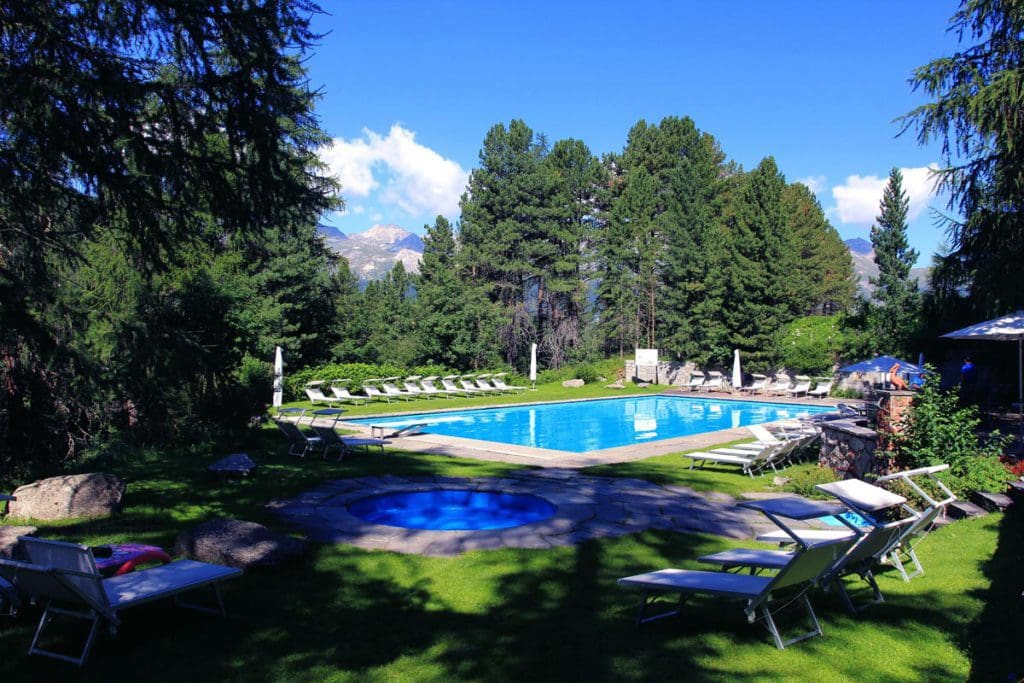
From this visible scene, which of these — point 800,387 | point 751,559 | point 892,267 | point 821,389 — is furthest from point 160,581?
point 892,267

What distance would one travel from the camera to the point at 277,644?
4172 millimetres

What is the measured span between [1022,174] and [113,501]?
11.6m

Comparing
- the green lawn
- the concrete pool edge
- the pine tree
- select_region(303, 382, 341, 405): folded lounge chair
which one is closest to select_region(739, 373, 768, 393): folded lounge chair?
the pine tree

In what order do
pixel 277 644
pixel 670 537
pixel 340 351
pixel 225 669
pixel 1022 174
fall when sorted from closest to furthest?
pixel 225 669 → pixel 277 644 → pixel 670 537 → pixel 1022 174 → pixel 340 351

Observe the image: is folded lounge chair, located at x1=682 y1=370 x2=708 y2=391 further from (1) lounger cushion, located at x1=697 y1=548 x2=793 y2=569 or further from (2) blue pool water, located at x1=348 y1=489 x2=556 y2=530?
(1) lounger cushion, located at x1=697 y1=548 x2=793 y2=569

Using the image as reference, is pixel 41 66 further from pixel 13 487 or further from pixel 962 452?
pixel 962 452

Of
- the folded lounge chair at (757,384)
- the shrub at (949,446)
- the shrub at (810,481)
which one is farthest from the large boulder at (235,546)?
the folded lounge chair at (757,384)

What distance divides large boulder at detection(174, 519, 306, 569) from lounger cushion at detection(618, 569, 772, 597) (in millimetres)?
2675

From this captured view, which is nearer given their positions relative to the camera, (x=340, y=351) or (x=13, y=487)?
(x=13, y=487)

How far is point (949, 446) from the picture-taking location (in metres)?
7.83

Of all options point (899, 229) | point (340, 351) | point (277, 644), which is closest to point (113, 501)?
point (277, 644)

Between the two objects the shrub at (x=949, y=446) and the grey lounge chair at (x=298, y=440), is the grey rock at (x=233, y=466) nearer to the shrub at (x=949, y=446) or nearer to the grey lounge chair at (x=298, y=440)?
the grey lounge chair at (x=298, y=440)

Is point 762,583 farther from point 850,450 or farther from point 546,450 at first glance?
point 546,450

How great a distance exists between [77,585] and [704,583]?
3.40 m
